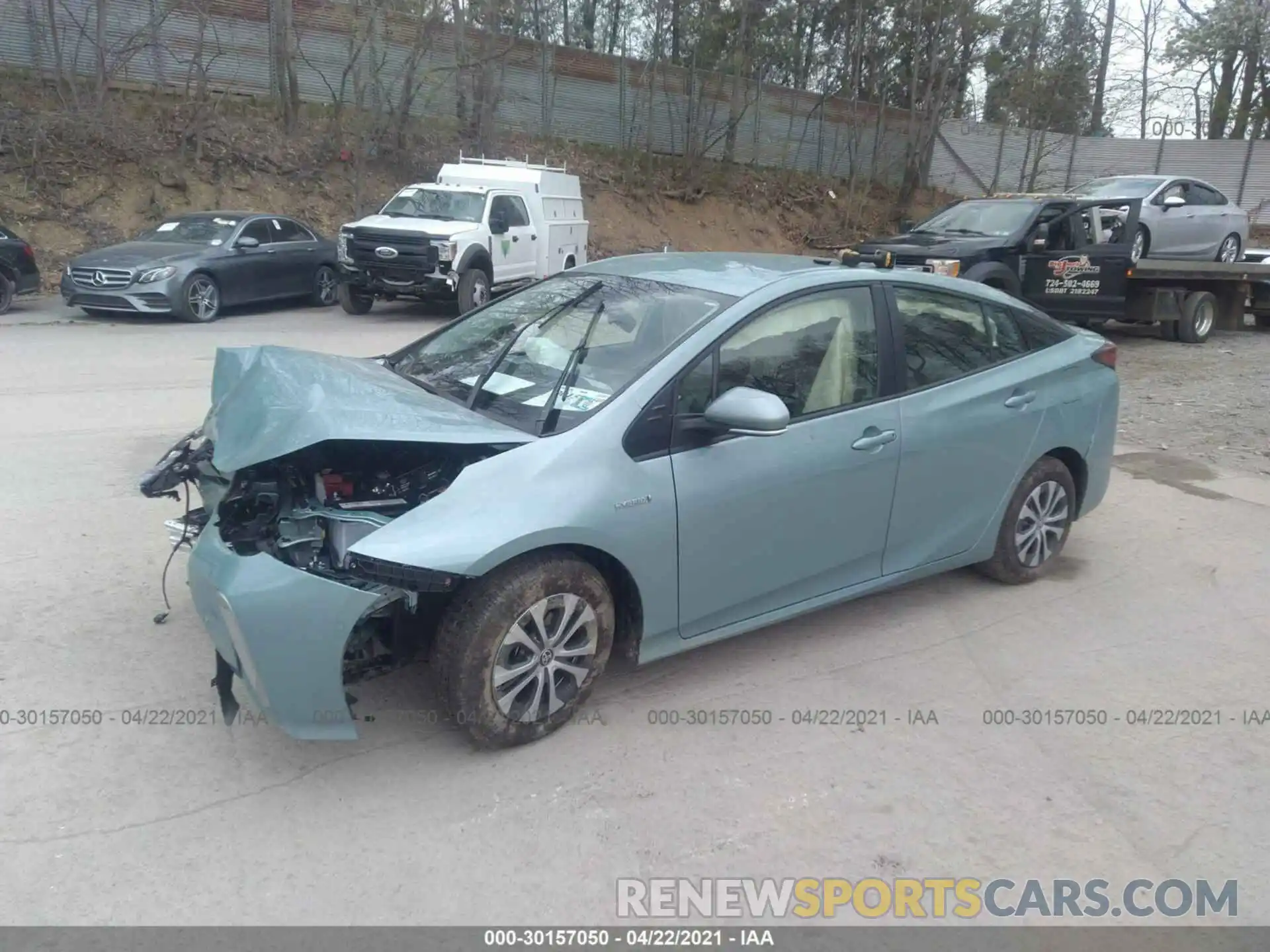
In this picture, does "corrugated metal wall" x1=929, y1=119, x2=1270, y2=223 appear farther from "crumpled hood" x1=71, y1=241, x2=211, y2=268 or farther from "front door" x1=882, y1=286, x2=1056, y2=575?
"front door" x1=882, y1=286, x2=1056, y2=575

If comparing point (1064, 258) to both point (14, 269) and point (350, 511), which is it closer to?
point (350, 511)

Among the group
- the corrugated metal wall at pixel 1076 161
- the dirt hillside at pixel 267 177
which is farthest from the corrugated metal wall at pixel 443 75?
the corrugated metal wall at pixel 1076 161

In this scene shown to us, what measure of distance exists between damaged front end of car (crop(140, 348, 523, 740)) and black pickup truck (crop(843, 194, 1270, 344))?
9.92 m

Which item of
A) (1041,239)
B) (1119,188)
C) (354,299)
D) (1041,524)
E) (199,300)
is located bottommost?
(354,299)

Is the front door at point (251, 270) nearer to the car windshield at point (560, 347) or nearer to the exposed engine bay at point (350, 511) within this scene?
the car windshield at point (560, 347)

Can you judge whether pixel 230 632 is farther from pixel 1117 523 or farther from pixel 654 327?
pixel 1117 523

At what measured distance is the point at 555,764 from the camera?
3764 mm

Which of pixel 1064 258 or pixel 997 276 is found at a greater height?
pixel 1064 258

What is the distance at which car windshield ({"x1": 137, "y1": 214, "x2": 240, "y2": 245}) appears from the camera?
1540 cm

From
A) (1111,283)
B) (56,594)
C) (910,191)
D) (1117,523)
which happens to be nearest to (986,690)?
(1117,523)

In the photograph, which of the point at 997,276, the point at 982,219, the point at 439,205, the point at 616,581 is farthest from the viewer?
the point at 439,205

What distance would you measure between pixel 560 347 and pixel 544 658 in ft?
4.51

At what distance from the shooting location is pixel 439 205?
1672cm

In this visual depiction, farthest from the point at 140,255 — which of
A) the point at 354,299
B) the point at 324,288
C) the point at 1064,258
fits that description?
the point at 1064,258
